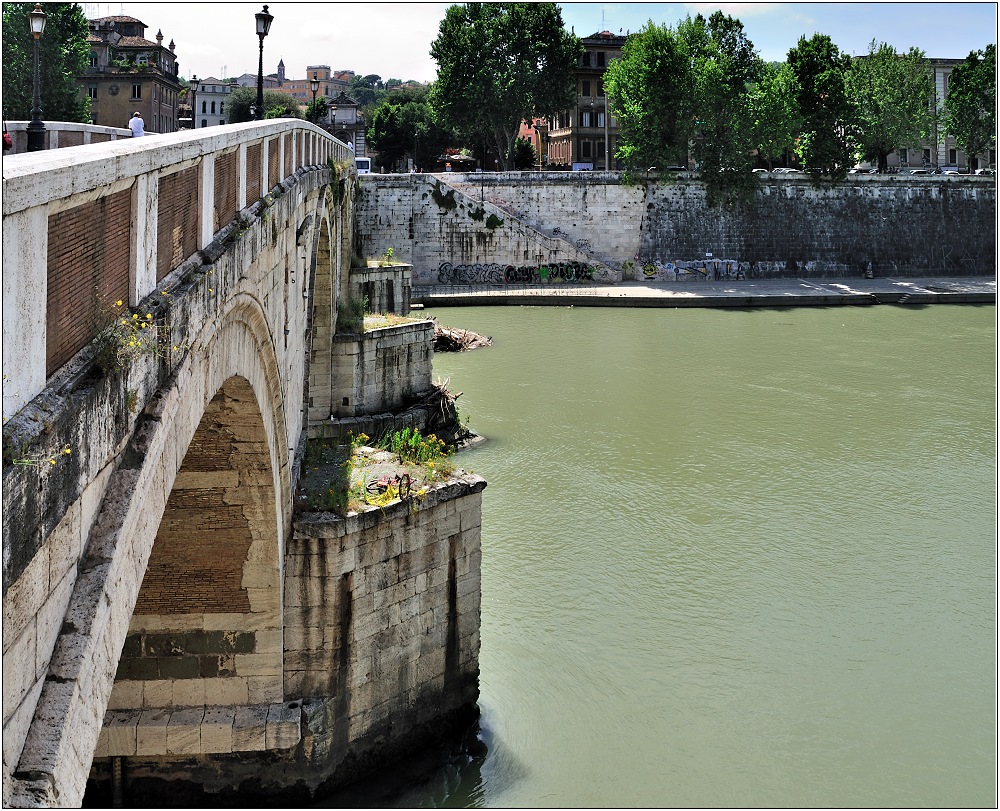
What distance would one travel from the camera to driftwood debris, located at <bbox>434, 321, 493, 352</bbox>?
997 inches

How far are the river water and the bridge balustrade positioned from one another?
5081mm

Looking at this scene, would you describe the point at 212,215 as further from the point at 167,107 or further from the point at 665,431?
the point at 167,107

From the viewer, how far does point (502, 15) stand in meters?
40.8

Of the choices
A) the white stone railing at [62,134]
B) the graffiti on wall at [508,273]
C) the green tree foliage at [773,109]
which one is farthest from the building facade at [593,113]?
the white stone railing at [62,134]

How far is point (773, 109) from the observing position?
36688 mm

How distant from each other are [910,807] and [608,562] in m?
4.67

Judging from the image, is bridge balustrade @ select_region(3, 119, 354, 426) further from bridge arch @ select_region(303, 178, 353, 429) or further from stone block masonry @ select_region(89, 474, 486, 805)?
bridge arch @ select_region(303, 178, 353, 429)

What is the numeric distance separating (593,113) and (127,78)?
71.3 feet

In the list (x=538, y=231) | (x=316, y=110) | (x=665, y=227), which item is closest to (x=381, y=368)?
(x=316, y=110)

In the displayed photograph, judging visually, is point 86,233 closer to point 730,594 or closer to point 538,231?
point 730,594

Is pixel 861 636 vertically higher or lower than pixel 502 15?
lower

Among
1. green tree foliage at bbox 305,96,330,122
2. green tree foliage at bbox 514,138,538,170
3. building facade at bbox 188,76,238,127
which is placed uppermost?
building facade at bbox 188,76,238,127

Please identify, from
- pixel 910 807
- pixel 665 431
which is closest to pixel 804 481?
pixel 665 431

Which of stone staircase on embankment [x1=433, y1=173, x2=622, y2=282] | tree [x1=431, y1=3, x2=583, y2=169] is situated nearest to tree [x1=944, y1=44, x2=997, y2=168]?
tree [x1=431, y1=3, x2=583, y2=169]
